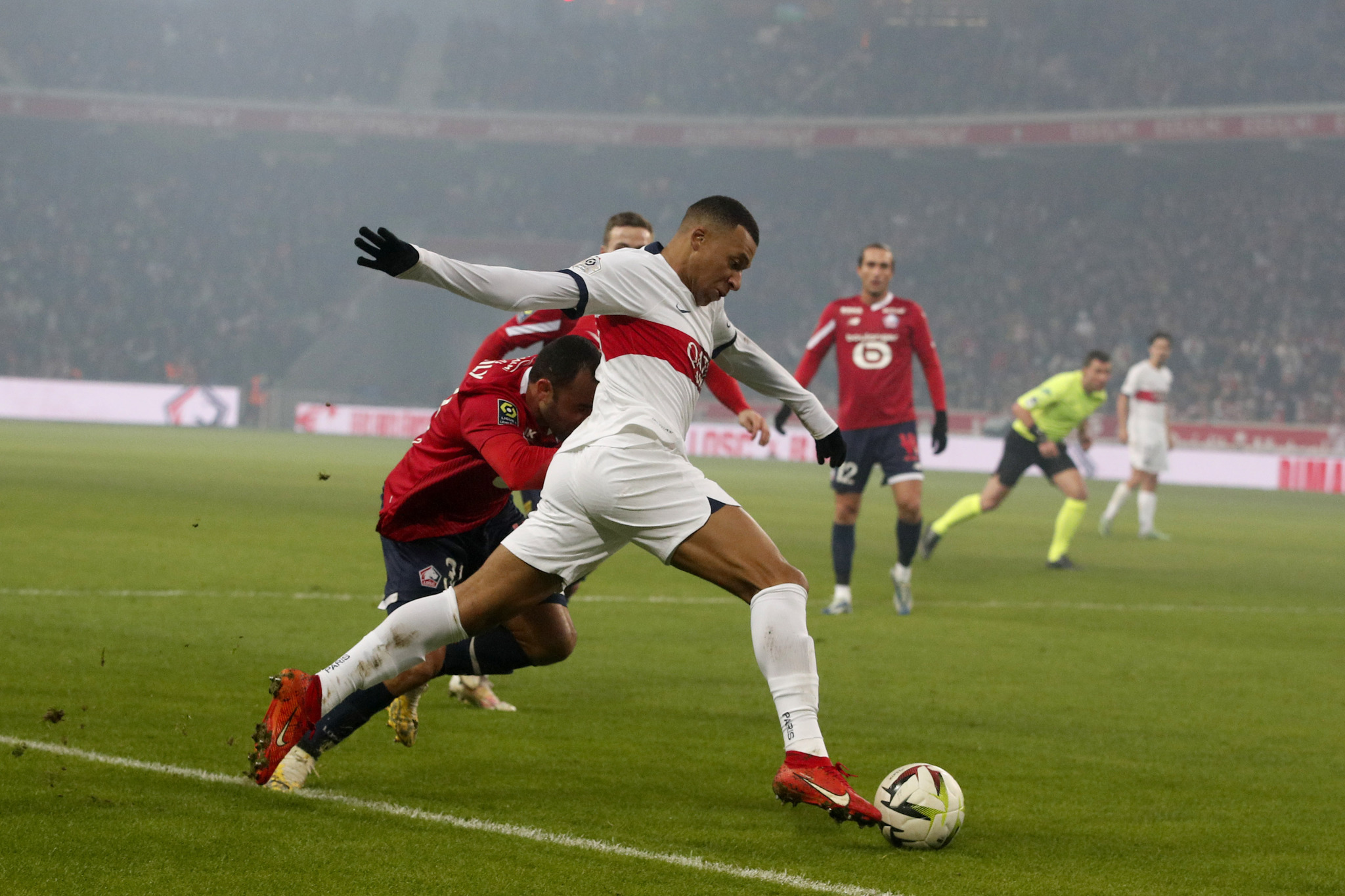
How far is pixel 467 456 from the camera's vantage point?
4.99m

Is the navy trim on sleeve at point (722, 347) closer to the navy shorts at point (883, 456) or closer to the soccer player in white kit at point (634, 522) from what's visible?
the soccer player in white kit at point (634, 522)

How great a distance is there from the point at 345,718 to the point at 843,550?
5631 millimetres

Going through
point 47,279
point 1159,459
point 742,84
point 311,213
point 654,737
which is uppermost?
point 742,84

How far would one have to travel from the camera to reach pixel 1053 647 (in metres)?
8.74

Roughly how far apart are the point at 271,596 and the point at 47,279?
126 ft

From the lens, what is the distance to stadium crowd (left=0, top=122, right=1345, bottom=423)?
123 feet

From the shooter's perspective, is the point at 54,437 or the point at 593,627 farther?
the point at 54,437

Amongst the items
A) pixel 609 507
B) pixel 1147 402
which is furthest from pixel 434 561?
pixel 1147 402

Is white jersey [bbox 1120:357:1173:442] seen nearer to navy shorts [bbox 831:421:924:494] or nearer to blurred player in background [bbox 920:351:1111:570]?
blurred player in background [bbox 920:351:1111:570]

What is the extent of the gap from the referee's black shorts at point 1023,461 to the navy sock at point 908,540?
3617 mm

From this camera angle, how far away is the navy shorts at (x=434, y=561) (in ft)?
16.6

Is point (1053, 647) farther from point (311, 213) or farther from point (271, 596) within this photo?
point (311, 213)

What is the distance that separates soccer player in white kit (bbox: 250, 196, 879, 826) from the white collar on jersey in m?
5.67

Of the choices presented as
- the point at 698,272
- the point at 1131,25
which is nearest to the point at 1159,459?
the point at 698,272
